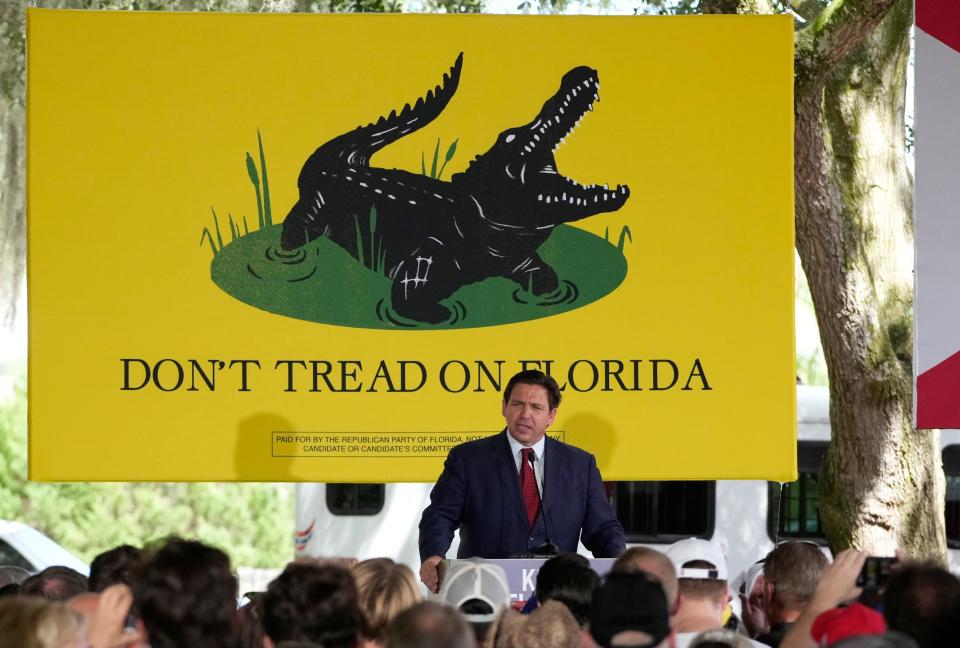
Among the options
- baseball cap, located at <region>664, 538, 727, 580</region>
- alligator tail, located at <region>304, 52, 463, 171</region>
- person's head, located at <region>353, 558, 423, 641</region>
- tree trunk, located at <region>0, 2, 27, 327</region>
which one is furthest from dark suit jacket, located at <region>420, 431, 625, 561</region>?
tree trunk, located at <region>0, 2, 27, 327</region>

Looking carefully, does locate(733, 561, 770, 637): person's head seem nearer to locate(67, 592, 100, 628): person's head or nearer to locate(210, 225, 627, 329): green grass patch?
locate(210, 225, 627, 329): green grass patch

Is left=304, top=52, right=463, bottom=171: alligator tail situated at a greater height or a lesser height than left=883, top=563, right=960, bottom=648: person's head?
greater

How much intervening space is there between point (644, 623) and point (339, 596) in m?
0.81

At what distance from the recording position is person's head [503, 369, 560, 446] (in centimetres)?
618

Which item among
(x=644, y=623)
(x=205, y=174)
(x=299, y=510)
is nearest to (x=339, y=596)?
(x=644, y=623)

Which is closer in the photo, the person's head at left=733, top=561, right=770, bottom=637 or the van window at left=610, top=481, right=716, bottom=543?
the person's head at left=733, top=561, right=770, bottom=637

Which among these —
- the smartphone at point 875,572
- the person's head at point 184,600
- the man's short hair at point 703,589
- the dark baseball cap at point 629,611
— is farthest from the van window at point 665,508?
the dark baseball cap at point 629,611

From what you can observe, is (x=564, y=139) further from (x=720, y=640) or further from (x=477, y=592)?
(x=720, y=640)

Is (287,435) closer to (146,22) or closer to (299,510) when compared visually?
(146,22)

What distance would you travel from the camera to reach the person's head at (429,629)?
3150 millimetres

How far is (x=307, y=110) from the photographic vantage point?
7379 millimetres

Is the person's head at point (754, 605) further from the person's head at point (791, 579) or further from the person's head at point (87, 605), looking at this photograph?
the person's head at point (87, 605)

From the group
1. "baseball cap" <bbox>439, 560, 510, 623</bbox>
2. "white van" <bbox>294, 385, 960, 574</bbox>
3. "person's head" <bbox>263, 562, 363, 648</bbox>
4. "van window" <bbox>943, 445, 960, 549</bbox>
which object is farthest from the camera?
"van window" <bbox>943, 445, 960, 549</bbox>

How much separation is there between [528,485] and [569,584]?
1963mm
